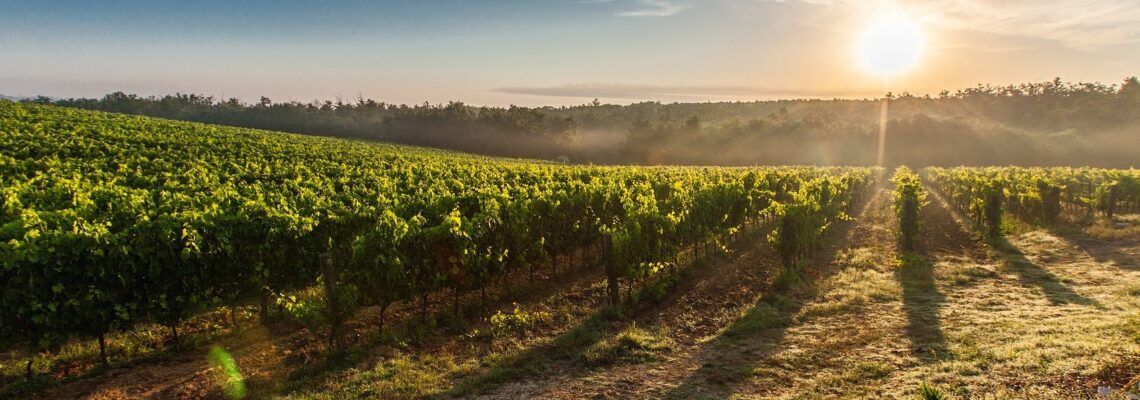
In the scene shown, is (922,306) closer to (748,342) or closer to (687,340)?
(748,342)

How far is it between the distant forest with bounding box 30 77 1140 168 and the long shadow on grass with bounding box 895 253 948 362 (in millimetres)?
60995

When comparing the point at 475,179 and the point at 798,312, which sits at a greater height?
the point at 475,179

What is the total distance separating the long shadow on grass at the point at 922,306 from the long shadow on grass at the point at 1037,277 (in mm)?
1979

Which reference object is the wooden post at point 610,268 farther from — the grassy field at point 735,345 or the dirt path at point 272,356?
the dirt path at point 272,356

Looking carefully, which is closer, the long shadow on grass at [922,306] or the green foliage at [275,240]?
the green foliage at [275,240]

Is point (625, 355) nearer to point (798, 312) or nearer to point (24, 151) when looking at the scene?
point (798, 312)

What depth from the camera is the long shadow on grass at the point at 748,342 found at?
774cm

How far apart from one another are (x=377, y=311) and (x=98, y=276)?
15.5ft

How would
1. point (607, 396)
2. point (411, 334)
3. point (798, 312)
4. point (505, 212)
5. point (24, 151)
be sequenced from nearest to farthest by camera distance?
1. point (607, 396)
2. point (411, 334)
3. point (798, 312)
4. point (505, 212)
5. point (24, 151)

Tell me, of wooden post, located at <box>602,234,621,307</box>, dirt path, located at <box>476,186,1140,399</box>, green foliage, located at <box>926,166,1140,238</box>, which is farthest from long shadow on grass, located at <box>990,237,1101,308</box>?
wooden post, located at <box>602,234,621,307</box>

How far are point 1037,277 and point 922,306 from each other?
494 centimetres

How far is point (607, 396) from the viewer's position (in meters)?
7.48

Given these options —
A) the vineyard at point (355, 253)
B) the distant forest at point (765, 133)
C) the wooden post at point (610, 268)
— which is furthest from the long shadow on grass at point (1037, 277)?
the distant forest at point (765, 133)

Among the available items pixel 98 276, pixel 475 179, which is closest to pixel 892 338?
pixel 98 276
